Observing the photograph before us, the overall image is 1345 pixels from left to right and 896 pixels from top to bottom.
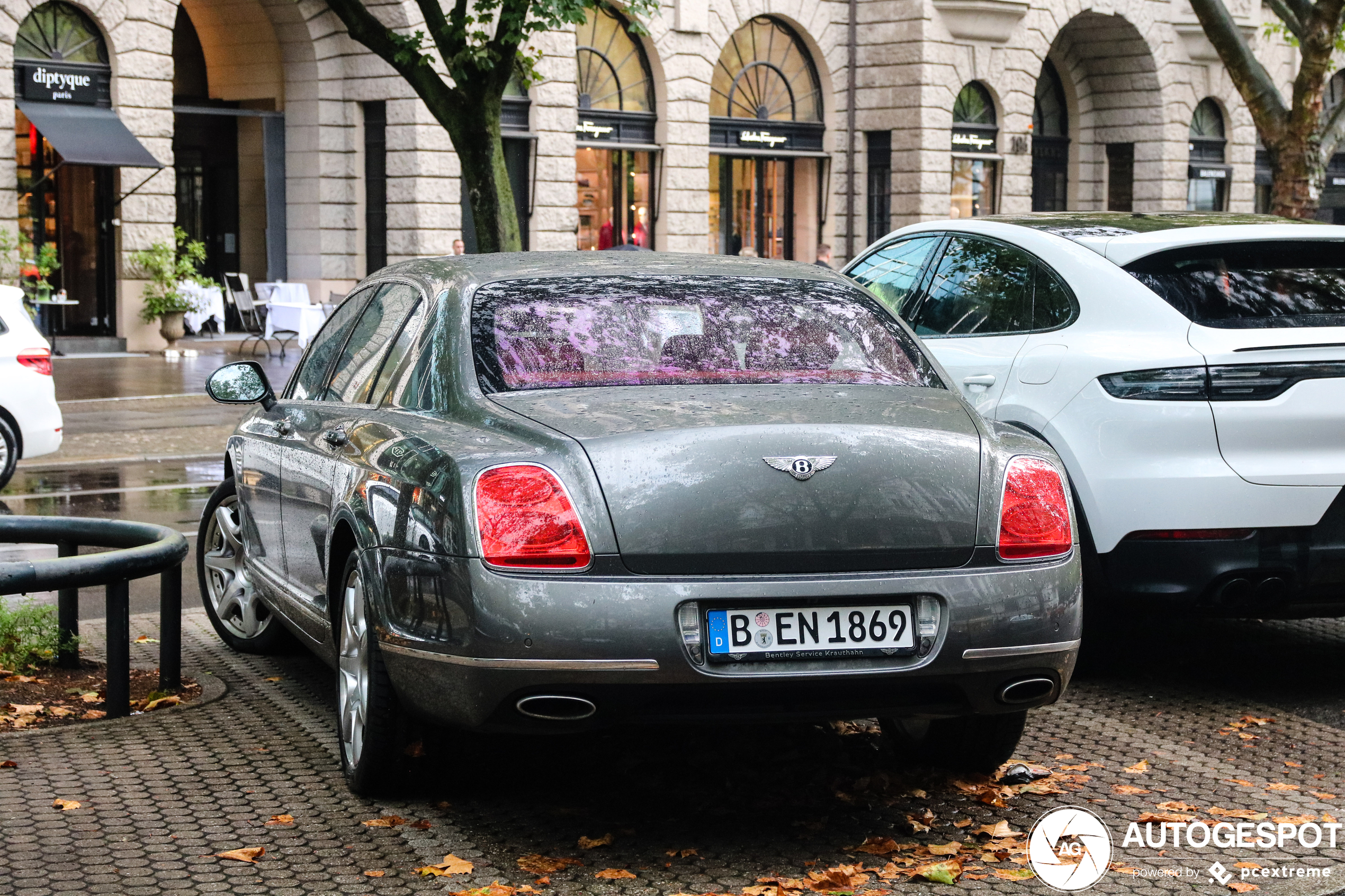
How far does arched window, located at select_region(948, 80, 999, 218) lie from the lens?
35.0 metres

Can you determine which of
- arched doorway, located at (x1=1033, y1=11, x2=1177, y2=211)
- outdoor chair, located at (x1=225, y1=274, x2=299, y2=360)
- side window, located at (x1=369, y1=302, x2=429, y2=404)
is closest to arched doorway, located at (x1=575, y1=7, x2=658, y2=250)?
outdoor chair, located at (x1=225, y1=274, x2=299, y2=360)

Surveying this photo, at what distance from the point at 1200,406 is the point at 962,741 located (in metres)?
1.55

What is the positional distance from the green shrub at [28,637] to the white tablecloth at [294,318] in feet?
65.7

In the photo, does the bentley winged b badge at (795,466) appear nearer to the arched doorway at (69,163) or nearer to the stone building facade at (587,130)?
the arched doorway at (69,163)

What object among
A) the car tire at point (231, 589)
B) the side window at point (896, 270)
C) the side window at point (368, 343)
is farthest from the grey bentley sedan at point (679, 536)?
the side window at point (896, 270)

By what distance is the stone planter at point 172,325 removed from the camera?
85.6 ft

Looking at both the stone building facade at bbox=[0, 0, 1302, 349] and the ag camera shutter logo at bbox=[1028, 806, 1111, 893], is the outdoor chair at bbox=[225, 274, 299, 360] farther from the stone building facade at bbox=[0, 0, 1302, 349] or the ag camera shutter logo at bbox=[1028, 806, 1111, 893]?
the ag camera shutter logo at bbox=[1028, 806, 1111, 893]

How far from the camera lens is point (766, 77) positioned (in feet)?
110

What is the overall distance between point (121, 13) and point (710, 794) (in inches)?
909

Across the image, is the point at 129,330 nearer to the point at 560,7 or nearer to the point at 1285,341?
the point at 560,7

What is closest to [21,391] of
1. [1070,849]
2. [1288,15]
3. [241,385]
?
[241,385]

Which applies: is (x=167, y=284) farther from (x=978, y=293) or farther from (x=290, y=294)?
Answer: (x=978, y=293)

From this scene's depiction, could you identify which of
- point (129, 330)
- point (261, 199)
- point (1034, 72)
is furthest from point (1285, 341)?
point (1034, 72)

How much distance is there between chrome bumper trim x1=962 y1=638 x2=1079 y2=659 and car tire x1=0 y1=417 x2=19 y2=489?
33.0 feet
